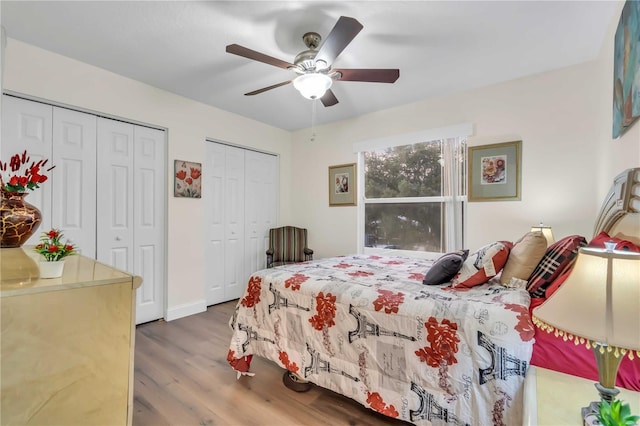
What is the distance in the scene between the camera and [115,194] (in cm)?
289

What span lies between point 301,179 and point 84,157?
2677 millimetres

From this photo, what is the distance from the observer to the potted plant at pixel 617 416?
0.69 metres

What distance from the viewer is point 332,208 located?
425 cm

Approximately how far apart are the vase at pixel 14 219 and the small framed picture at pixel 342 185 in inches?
125

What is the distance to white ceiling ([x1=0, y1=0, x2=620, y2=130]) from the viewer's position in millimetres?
1899

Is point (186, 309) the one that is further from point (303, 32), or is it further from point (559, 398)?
point (559, 398)

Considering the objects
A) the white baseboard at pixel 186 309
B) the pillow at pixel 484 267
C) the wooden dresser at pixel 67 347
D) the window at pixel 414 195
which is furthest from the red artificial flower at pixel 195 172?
the pillow at pixel 484 267

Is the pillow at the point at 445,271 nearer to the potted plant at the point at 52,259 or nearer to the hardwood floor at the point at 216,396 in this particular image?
the hardwood floor at the point at 216,396

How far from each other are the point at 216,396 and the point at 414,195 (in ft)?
9.43

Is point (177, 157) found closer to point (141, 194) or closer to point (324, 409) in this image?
point (141, 194)

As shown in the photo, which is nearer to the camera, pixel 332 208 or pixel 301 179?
pixel 332 208

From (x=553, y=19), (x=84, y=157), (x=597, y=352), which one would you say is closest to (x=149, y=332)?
(x=84, y=157)

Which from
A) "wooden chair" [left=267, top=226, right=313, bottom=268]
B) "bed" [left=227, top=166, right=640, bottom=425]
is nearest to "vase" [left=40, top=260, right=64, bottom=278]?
"bed" [left=227, top=166, right=640, bottom=425]

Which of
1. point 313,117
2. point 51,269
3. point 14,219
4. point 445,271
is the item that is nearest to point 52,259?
point 51,269
